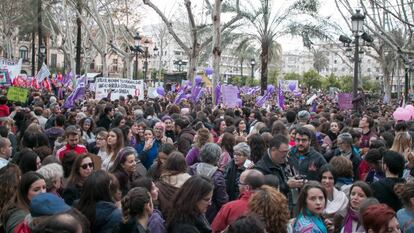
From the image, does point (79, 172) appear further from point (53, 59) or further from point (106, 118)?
point (53, 59)

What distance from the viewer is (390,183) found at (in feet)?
19.6

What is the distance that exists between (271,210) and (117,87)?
15.5 metres

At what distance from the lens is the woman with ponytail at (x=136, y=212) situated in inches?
179

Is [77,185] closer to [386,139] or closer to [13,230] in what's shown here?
[13,230]

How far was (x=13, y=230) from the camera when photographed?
184 inches

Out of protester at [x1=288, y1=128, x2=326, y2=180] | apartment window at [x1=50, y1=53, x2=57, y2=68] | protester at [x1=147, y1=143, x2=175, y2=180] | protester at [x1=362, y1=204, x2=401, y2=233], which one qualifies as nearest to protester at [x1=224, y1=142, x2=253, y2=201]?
protester at [x1=147, y1=143, x2=175, y2=180]

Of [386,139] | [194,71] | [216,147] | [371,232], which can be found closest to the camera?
[371,232]

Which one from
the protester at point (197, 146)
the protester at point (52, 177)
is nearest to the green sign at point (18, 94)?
the protester at point (197, 146)

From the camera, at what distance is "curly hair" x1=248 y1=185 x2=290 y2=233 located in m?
4.45

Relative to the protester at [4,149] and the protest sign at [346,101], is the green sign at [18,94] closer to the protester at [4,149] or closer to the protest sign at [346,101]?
the protester at [4,149]

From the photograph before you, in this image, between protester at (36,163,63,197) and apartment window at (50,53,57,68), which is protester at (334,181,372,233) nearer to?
protester at (36,163,63,197)

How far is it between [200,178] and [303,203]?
97cm

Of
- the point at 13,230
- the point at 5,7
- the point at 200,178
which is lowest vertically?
the point at 13,230

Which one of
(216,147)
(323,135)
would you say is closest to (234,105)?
(323,135)
